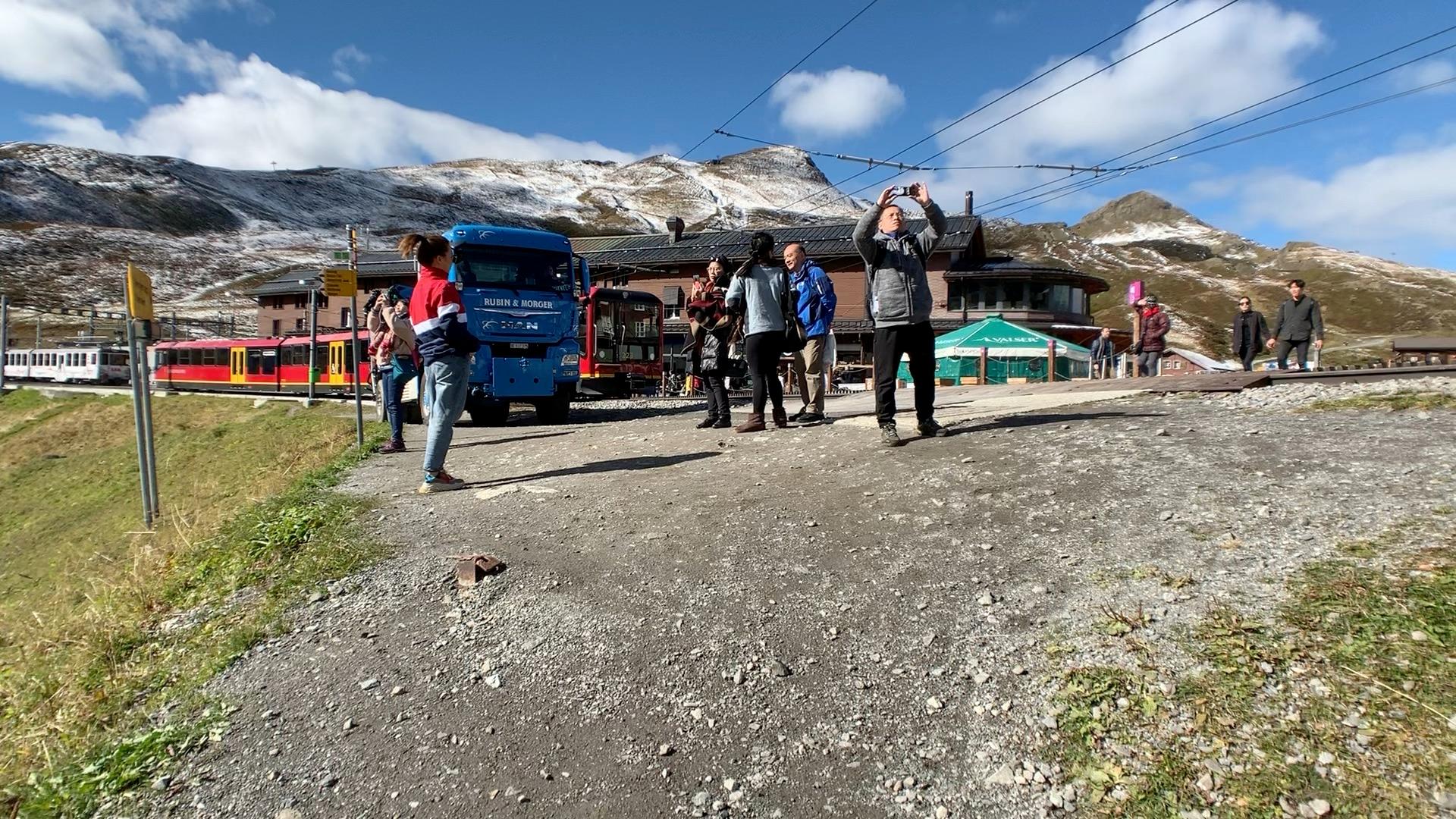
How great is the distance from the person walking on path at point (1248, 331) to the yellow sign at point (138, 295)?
15801 mm

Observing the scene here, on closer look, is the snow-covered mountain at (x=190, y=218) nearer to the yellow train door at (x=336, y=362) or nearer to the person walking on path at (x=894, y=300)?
the yellow train door at (x=336, y=362)

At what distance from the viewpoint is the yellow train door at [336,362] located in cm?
2380

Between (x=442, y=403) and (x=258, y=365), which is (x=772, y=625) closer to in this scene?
(x=442, y=403)

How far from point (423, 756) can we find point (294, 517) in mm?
3241

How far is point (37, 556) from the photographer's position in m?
10.4

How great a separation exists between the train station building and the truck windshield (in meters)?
27.0

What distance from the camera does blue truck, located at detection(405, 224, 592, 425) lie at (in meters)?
11.7

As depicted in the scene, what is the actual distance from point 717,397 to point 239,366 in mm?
28197

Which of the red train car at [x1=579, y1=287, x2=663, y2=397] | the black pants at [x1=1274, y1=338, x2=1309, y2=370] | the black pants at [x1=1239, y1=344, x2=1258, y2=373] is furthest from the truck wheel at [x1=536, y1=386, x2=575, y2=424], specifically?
the black pants at [x1=1239, y1=344, x2=1258, y2=373]

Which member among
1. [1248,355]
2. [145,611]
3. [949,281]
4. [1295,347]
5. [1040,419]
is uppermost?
[949,281]

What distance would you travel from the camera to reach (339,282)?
10500mm

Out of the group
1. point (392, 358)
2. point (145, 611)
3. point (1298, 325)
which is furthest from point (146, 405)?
point (1298, 325)

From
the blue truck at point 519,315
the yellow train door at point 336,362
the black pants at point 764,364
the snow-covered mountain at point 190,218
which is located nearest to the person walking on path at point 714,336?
the black pants at point 764,364

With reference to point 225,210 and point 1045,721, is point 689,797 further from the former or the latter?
point 225,210
